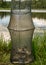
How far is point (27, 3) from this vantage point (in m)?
3.81

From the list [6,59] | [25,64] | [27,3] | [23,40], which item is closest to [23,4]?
[27,3]

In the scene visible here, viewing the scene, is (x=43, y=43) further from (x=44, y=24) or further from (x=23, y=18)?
(x=44, y=24)

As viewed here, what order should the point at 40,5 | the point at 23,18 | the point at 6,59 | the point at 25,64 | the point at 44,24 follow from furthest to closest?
the point at 40,5
the point at 44,24
the point at 6,59
the point at 25,64
the point at 23,18

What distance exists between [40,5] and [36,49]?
898cm

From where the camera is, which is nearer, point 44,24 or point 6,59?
point 6,59

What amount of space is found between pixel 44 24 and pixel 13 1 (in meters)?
5.41

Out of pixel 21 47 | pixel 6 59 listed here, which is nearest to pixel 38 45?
pixel 6 59

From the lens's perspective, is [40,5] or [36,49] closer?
[36,49]

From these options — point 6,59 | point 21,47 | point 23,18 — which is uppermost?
point 23,18

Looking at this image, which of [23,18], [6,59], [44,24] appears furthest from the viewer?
[44,24]

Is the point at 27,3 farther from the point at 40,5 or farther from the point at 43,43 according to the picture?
the point at 40,5

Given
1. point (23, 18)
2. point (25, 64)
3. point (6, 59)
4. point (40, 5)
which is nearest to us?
point (23, 18)

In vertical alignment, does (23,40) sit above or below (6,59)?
above

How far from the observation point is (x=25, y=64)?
13.3 feet
